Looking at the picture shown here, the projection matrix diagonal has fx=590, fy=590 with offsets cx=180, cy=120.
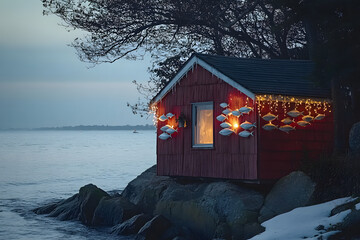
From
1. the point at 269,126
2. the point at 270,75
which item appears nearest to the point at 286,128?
the point at 269,126

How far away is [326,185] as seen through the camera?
53.3ft

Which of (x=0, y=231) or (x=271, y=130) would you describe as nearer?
(x=271, y=130)

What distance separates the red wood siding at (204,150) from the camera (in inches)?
730

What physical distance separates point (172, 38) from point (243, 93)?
9953 mm

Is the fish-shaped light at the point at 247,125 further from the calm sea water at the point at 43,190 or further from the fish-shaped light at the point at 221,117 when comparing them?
the calm sea water at the point at 43,190

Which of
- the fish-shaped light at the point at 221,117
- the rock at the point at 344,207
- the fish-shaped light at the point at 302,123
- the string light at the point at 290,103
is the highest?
the string light at the point at 290,103

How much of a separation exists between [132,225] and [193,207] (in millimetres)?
2233

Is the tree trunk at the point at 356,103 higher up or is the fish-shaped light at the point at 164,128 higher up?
the tree trunk at the point at 356,103

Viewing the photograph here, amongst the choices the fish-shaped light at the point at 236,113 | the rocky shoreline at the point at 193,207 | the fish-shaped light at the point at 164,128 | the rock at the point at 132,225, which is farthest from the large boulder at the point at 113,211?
the fish-shaped light at the point at 236,113

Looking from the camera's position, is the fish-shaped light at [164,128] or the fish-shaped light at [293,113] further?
the fish-shaped light at [164,128]

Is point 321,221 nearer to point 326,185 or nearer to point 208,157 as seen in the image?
point 326,185

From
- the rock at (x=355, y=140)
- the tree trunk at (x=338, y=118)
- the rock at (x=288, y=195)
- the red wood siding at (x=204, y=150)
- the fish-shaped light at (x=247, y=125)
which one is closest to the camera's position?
the rock at (x=288, y=195)

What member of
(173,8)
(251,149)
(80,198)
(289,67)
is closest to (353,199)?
(251,149)

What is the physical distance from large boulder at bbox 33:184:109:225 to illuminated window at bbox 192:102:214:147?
4.86 meters
